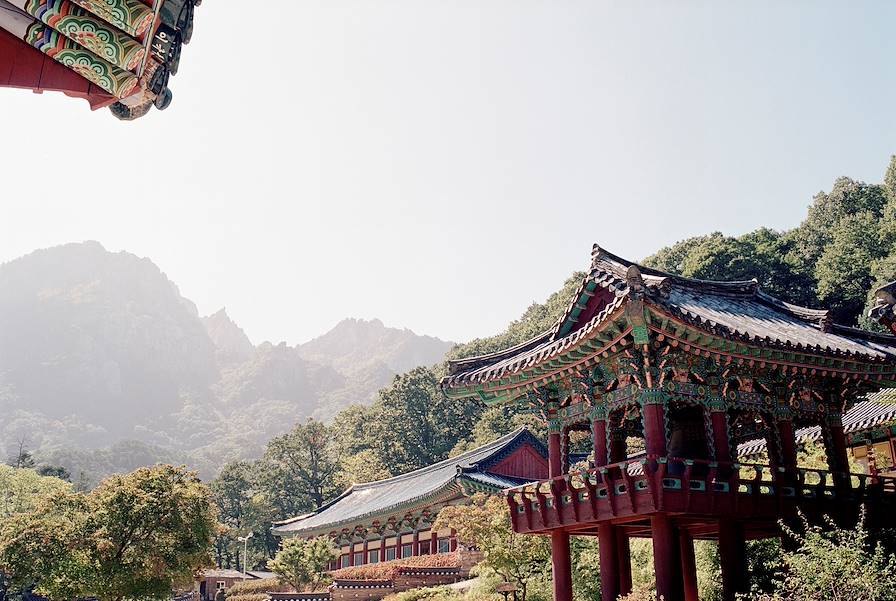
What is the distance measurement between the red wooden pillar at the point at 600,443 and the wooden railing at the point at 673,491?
533 millimetres

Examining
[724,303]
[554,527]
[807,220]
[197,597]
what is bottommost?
[197,597]

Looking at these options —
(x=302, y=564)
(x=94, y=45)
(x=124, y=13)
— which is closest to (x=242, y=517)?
(x=302, y=564)

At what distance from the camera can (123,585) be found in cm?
2967

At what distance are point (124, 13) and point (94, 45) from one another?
12.8 inches

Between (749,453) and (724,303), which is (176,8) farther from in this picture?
(749,453)

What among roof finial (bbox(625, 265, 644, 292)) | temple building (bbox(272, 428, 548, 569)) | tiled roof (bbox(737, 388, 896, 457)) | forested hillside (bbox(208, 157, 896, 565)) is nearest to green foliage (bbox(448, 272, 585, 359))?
forested hillside (bbox(208, 157, 896, 565))

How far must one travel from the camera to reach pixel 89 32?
5105mm

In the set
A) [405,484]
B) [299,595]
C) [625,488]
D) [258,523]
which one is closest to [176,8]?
[625,488]

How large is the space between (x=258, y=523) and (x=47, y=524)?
53.1 metres

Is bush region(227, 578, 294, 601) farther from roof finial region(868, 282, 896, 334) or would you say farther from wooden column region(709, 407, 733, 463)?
roof finial region(868, 282, 896, 334)

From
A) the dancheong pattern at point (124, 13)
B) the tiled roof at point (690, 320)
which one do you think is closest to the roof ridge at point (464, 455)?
the tiled roof at point (690, 320)

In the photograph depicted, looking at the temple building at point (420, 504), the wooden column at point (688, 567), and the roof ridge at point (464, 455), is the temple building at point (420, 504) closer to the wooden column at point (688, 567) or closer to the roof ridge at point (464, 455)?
the roof ridge at point (464, 455)

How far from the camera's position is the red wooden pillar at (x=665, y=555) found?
1452 centimetres

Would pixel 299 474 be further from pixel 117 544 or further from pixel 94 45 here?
pixel 94 45
